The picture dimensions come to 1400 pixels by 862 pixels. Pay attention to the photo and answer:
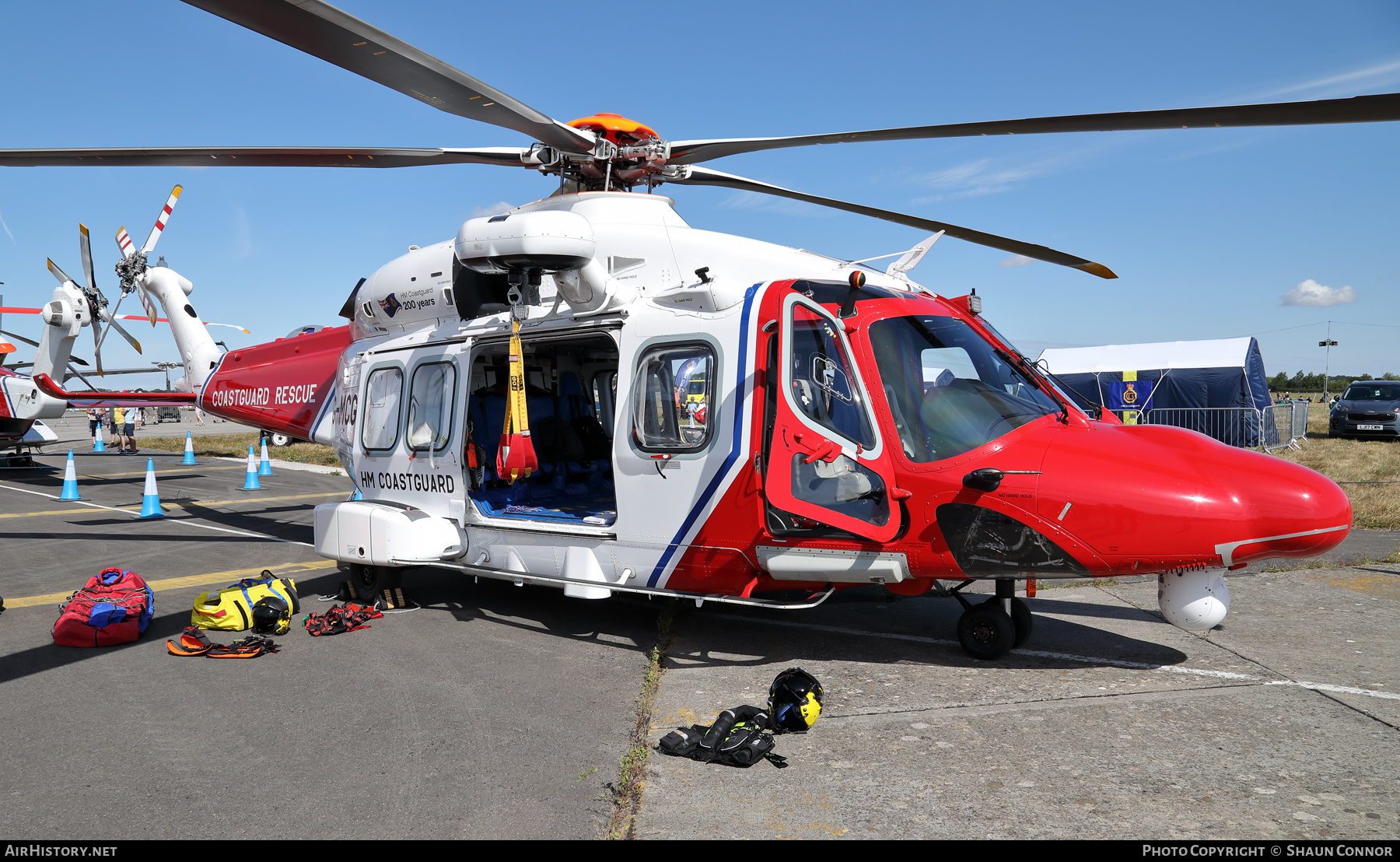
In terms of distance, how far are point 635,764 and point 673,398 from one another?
8.57 ft

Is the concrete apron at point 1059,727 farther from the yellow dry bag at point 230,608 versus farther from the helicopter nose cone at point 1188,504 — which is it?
the yellow dry bag at point 230,608

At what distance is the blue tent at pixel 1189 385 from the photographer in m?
19.8

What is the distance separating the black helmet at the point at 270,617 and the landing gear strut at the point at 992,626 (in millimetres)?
5052

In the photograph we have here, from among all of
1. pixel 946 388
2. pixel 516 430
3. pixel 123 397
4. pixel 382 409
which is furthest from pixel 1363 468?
pixel 123 397

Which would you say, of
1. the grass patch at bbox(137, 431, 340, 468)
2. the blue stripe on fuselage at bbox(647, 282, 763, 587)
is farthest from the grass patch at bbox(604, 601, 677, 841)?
the grass patch at bbox(137, 431, 340, 468)

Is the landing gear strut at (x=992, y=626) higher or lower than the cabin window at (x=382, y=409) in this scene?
lower

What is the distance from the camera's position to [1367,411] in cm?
2270

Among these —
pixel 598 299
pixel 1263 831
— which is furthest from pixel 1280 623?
pixel 598 299

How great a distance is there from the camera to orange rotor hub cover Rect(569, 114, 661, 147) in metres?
6.21

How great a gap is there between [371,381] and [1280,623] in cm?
783

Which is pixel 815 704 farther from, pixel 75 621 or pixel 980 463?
pixel 75 621

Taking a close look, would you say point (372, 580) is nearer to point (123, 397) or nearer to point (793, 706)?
point (793, 706)

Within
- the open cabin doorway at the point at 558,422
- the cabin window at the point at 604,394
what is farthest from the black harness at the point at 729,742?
the cabin window at the point at 604,394

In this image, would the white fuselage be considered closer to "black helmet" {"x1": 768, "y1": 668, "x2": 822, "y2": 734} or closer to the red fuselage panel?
"black helmet" {"x1": 768, "y1": 668, "x2": 822, "y2": 734}
